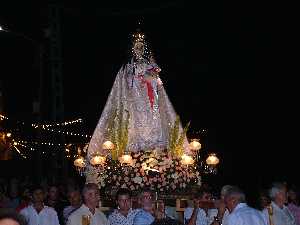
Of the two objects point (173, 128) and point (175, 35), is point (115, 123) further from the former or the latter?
point (175, 35)

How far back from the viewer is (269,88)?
25.9 meters

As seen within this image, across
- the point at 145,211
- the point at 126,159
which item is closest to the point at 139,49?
the point at 126,159

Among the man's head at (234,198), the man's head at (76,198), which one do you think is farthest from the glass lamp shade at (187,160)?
the man's head at (234,198)

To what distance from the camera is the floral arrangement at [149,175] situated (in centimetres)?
1337

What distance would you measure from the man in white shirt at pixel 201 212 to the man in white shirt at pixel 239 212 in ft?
4.55

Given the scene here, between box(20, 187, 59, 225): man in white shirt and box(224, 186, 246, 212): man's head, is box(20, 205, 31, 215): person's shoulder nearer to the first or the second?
box(20, 187, 59, 225): man in white shirt

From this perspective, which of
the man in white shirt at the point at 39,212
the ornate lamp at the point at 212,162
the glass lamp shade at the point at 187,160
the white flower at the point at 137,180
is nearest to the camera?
the man in white shirt at the point at 39,212

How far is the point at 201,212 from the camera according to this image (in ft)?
38.6

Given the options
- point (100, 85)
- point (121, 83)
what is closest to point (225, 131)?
point (100, 85)

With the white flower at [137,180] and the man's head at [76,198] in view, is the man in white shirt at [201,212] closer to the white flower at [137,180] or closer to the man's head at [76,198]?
the white flower at [137,180]

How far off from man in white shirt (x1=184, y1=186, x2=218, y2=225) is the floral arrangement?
2.49ft

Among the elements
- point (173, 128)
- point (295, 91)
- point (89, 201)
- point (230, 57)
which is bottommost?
point (89, 201)

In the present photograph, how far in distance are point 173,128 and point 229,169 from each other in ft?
42.8

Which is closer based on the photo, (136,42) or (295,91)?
(136,42)
